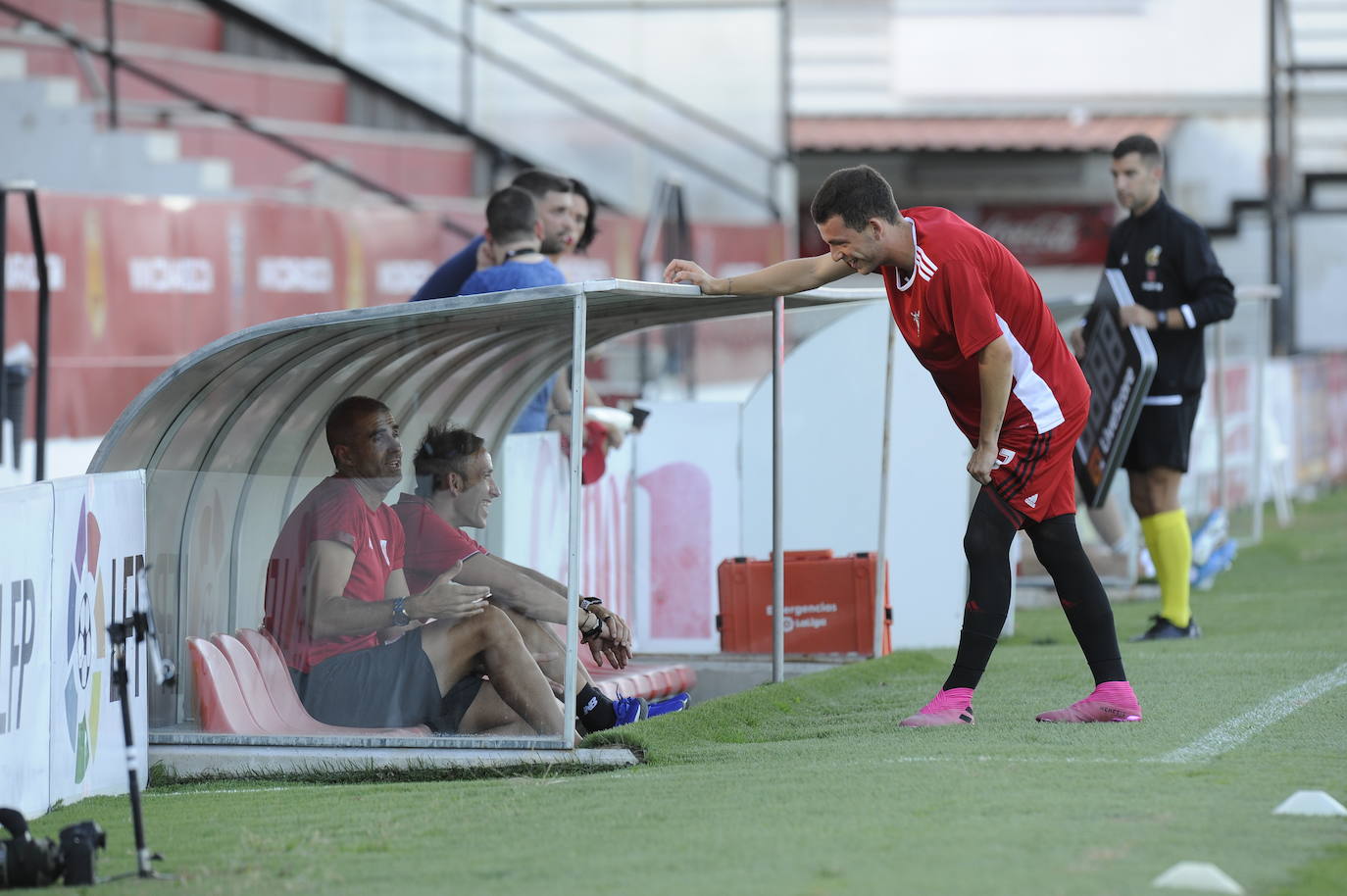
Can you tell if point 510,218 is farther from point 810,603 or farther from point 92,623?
point 92,623

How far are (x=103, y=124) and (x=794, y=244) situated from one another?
758 cm

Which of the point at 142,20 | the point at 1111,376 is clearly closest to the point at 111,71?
the point at 142,20

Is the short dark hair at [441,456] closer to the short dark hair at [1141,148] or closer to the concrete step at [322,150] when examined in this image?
the short dark hair at [1141,148]

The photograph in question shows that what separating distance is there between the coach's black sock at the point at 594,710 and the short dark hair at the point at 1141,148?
3794mm

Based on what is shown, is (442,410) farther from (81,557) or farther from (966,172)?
(966,172)

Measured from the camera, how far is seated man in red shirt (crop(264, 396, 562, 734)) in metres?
6.21

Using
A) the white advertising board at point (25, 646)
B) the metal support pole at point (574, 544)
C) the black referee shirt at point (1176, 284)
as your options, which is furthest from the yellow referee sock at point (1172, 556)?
the white advertising board at point (25, 646)

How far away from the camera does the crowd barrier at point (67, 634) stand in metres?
5.41

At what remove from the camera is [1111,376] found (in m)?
9.08

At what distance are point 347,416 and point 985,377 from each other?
212 centimetres

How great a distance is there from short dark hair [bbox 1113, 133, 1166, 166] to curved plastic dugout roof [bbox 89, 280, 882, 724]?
2826 mm

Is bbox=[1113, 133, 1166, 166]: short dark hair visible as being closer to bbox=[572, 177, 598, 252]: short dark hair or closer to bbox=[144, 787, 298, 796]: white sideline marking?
bbox=[572, 177, 598, 252]: short dark hair

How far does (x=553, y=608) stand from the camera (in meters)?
6.57

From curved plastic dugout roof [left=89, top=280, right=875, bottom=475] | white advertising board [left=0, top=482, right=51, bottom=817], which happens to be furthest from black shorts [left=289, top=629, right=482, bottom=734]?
white advertising board [left=0, top=482, right=51, bottom=817]
